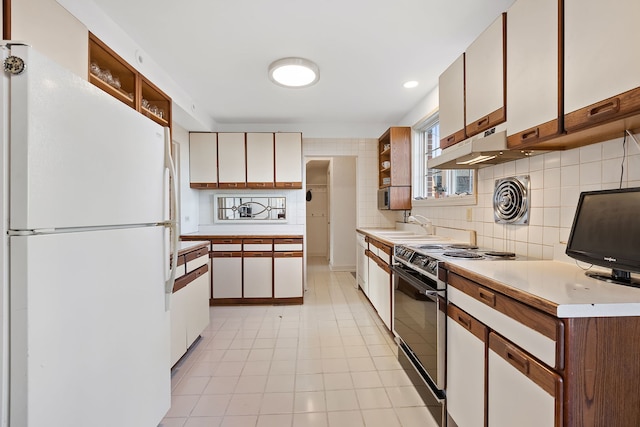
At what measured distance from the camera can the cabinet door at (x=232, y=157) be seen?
4.02 metres

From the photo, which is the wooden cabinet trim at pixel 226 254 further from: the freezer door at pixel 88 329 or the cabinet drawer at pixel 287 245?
the freezer door at pixel 88 329

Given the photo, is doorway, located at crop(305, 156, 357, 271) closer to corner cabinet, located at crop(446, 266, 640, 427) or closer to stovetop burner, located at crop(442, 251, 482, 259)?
stovetop burner, located at crop(442, 251, 482, 259)

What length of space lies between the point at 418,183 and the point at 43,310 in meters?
3.60

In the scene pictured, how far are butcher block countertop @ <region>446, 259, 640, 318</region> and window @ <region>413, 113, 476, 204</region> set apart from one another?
1163 mm

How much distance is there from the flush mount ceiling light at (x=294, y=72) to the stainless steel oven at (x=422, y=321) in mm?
1673

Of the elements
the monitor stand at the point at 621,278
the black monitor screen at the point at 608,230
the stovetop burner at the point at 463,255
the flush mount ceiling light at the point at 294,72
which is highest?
the flush mount ceiling light at the point at 294,72

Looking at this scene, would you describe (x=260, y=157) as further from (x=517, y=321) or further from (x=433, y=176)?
(x=517, y=321)

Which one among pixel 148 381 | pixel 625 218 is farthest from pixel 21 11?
pixel 625 218

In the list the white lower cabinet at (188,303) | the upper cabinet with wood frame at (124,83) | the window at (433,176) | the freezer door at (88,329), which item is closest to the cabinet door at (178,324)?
the white lower cabinet at (188,303)

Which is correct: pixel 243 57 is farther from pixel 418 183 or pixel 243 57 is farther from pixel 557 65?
pixel 418 183

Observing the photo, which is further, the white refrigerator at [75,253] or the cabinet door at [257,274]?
the cabinet door at [257,274]

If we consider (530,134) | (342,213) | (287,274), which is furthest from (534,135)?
(342,213)

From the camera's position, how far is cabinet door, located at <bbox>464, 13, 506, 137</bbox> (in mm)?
1632

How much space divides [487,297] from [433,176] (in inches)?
95.2
